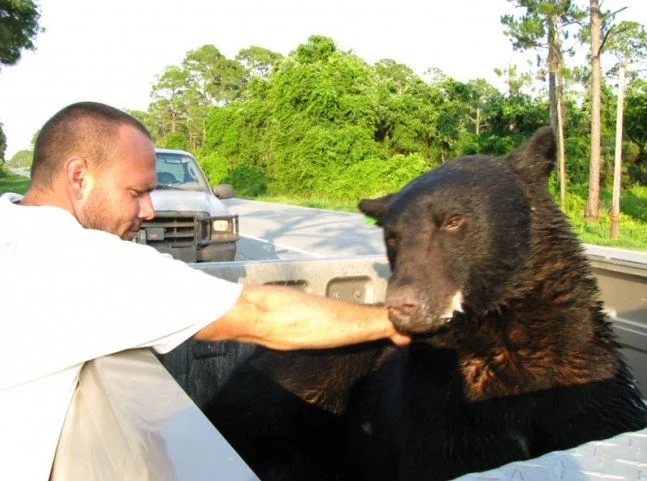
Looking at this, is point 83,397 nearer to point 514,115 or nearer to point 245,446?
point 245,446

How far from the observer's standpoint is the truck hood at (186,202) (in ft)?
29.3

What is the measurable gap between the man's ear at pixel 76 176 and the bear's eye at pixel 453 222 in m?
1.35

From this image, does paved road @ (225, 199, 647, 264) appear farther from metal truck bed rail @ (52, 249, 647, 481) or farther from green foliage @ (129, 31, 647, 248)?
metal truck bed rail @ (52, 249, 647, 481)

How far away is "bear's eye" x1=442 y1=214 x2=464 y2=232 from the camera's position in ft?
7.86

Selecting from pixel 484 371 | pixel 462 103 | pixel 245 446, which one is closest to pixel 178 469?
pixel 484 371

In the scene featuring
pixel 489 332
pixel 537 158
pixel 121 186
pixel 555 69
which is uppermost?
pixel 555 69

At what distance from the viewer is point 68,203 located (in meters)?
2.14

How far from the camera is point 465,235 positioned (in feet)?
7.82

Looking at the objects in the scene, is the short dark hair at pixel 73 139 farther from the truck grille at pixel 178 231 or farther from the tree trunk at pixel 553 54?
the tree trunk at pixel 553 54

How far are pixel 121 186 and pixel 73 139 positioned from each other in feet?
0.76

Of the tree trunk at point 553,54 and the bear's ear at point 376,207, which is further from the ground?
the tree trunk at point 553,54

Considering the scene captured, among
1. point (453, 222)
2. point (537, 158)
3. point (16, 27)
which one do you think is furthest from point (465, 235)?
point (16, 27)

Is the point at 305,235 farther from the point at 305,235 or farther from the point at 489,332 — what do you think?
the point at 489,332

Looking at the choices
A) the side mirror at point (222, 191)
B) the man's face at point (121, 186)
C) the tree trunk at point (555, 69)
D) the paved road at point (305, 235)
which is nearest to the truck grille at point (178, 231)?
the side mirror at point (222, 191)
